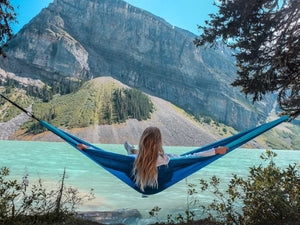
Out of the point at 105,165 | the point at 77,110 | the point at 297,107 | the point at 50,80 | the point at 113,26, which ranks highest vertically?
the point at 113,26

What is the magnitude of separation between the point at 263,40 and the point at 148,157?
350 centimetres

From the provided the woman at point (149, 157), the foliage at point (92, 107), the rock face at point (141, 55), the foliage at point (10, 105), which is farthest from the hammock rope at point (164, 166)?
the rock face at point (141, 55)

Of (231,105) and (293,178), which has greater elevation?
(231,105)

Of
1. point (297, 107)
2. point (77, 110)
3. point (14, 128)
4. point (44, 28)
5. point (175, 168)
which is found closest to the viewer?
point (175, 168)

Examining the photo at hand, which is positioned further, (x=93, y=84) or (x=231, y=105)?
(x=231, y=105)

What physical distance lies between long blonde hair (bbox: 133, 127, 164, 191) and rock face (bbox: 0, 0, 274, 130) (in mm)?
97904

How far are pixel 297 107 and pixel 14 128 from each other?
70564 mm

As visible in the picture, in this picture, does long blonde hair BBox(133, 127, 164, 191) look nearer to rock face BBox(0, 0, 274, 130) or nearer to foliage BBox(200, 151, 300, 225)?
foliage BBox(200, 151, 300, 225)

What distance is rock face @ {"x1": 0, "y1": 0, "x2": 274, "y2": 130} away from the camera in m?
108

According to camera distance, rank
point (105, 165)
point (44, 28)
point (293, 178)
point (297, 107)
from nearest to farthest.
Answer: point (293, 178)
point (105, 165)
point (297, 107)
point (44, 28)

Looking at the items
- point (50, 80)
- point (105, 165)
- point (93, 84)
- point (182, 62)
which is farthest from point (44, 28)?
point (105, 165)

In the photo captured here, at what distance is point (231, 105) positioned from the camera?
12062cm

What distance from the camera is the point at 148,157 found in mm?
2701

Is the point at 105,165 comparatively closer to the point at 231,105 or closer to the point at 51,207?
the point at 51,207
